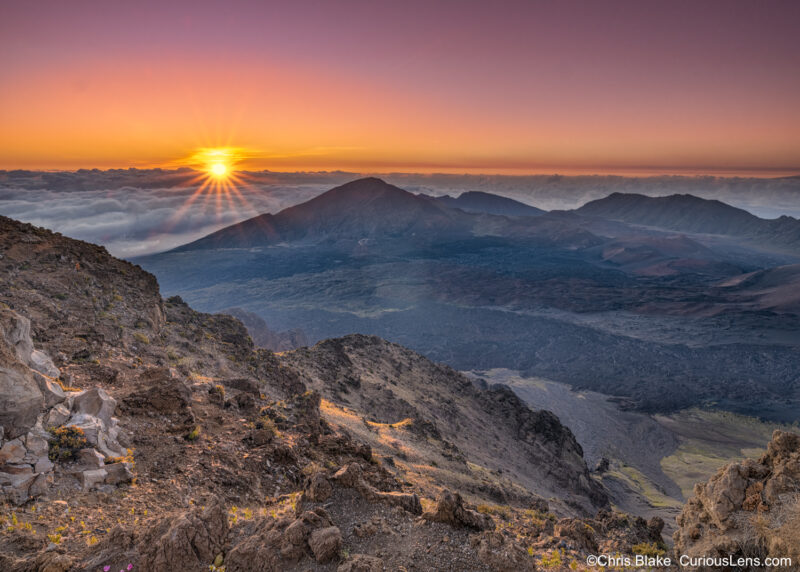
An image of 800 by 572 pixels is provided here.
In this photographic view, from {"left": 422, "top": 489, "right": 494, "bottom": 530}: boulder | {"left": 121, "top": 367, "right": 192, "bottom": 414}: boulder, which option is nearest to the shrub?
{"left": 121, "top": 367, "right": 192, "bottom": 414}: boulder

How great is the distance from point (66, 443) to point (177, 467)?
6.43ft

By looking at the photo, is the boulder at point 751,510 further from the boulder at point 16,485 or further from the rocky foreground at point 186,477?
the boulder at point 16,485

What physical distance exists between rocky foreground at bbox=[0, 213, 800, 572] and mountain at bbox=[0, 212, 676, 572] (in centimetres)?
3

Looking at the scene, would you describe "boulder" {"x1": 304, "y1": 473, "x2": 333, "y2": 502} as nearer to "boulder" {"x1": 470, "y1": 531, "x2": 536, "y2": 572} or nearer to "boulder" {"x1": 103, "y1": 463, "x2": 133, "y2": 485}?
"boulder" {"x1": 470, "y1": 531, "x2": 536, "y2": 572}

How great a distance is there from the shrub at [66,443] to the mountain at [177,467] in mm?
28

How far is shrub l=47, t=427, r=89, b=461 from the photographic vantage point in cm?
709

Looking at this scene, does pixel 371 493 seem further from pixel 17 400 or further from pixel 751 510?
pixel 751 510

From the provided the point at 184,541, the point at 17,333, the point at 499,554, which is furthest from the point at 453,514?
the point at 17,333

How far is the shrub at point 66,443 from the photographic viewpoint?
23.3 ft

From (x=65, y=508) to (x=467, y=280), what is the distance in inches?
7693

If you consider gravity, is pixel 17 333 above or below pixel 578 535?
above

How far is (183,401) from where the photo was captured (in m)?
10.4

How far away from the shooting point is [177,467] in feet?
27.9

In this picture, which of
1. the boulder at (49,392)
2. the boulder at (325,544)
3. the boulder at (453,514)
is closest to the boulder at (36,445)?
the boulder at (49,392)
